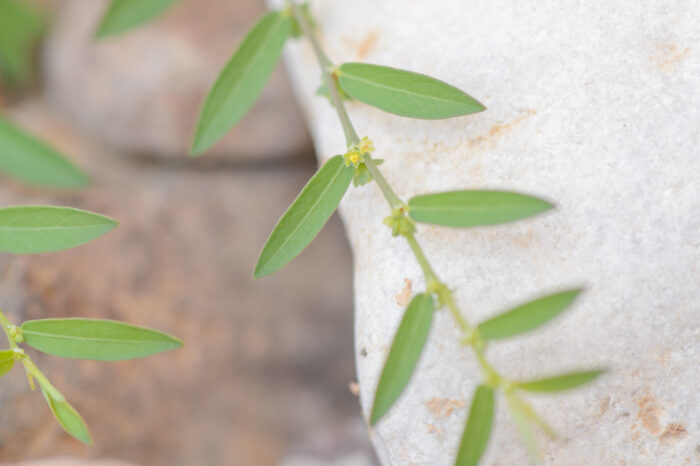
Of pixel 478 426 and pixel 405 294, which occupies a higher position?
pixel 405 294

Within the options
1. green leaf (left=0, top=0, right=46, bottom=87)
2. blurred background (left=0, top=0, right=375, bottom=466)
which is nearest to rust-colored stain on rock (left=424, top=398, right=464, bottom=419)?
blurred background (left=0, top=0, right=375, bottom=466)

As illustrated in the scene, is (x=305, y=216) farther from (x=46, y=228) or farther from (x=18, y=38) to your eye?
(x=18, y=38)

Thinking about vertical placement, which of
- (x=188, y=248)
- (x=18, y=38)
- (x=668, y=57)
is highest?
(x=18, y=38)

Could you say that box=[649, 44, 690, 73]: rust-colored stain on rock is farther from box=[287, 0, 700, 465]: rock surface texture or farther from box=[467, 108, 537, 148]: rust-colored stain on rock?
box=[467, 108, 537, 148]: rust-colored stain on rock

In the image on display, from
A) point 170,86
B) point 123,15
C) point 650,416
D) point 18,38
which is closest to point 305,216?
point 650,416

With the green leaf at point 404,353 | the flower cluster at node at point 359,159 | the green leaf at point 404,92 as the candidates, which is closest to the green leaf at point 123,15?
the green leaf at point 404,92

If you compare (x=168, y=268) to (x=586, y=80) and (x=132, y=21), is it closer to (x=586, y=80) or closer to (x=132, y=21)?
(x=132, y=21)
